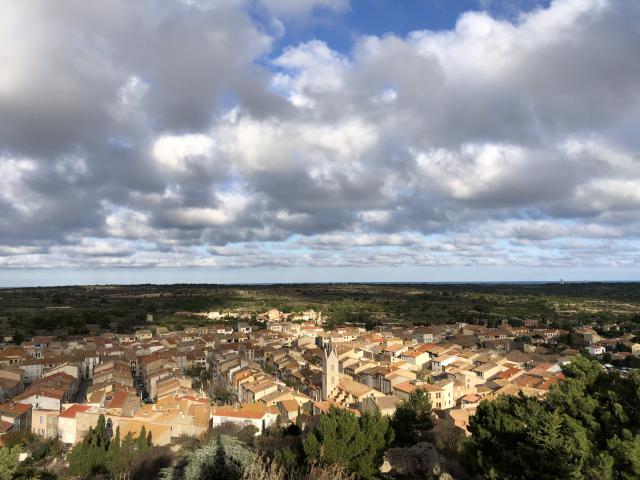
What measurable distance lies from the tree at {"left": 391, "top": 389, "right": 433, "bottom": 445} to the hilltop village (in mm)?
2440

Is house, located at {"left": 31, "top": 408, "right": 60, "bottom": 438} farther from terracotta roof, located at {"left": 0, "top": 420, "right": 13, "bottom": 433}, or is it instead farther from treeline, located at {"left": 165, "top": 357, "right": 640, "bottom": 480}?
treeline, located at {"left": 165, "top": 357, "right": 640, "bottom": 480}

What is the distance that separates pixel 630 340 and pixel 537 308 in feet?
170

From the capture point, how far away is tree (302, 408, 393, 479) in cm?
1905

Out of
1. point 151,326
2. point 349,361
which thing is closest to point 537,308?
point 349,361

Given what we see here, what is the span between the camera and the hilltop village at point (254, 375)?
3206 cm

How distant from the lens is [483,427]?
18.5 m

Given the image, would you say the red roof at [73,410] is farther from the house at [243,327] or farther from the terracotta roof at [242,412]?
the house at [243,327]

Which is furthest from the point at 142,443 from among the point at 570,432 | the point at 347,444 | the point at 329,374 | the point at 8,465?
the point at 570,432

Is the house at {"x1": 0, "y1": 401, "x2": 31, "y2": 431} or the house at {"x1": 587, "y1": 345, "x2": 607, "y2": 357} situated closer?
the house at {"x1": 0, "y1": 401, "x2": 31, "y2": 431}

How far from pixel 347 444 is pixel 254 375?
26.0m

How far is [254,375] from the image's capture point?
44344 mm

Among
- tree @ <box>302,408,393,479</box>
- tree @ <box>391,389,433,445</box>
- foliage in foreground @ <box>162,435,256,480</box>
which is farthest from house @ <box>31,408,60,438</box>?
tree @ <box>391,389,433,445</box>

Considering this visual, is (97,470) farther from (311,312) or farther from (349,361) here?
(311,312)

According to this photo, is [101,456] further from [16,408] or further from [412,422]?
[412,422]
